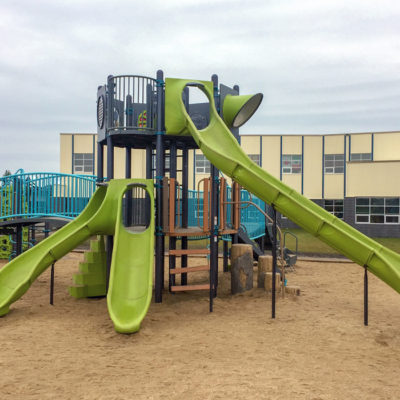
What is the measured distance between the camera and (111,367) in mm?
5594

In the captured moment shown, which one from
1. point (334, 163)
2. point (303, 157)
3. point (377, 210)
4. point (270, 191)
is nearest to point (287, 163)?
point (303, 157)

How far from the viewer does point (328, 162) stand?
3147 centimetres

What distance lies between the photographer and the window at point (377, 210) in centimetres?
2625

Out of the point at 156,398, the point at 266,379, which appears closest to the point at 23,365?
the point at 156,398

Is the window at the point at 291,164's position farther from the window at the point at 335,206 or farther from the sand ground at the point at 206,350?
the sand ground at the point at 206,350

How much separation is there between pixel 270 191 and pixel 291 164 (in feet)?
82.0

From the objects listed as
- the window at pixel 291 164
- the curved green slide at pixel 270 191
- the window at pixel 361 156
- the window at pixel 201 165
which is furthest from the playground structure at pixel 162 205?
the window at pixel 361 156

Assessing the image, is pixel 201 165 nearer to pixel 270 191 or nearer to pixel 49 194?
Answer: pixel 49 194

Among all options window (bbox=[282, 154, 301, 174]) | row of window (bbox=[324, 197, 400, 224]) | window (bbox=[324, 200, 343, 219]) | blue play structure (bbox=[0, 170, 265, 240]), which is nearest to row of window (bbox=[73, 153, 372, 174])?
window (bbox=[282, 154, 301, 174])

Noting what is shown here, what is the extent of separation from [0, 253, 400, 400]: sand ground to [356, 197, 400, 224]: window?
1799 centimetres

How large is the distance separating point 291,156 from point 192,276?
2170 cm

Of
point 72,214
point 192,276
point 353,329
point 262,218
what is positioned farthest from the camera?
point 262,218

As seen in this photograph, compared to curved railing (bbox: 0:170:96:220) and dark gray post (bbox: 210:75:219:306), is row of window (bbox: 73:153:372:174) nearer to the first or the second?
curved railing (bbox: 0:170:96:220)

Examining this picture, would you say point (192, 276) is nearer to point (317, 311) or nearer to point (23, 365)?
point (317, 311)
